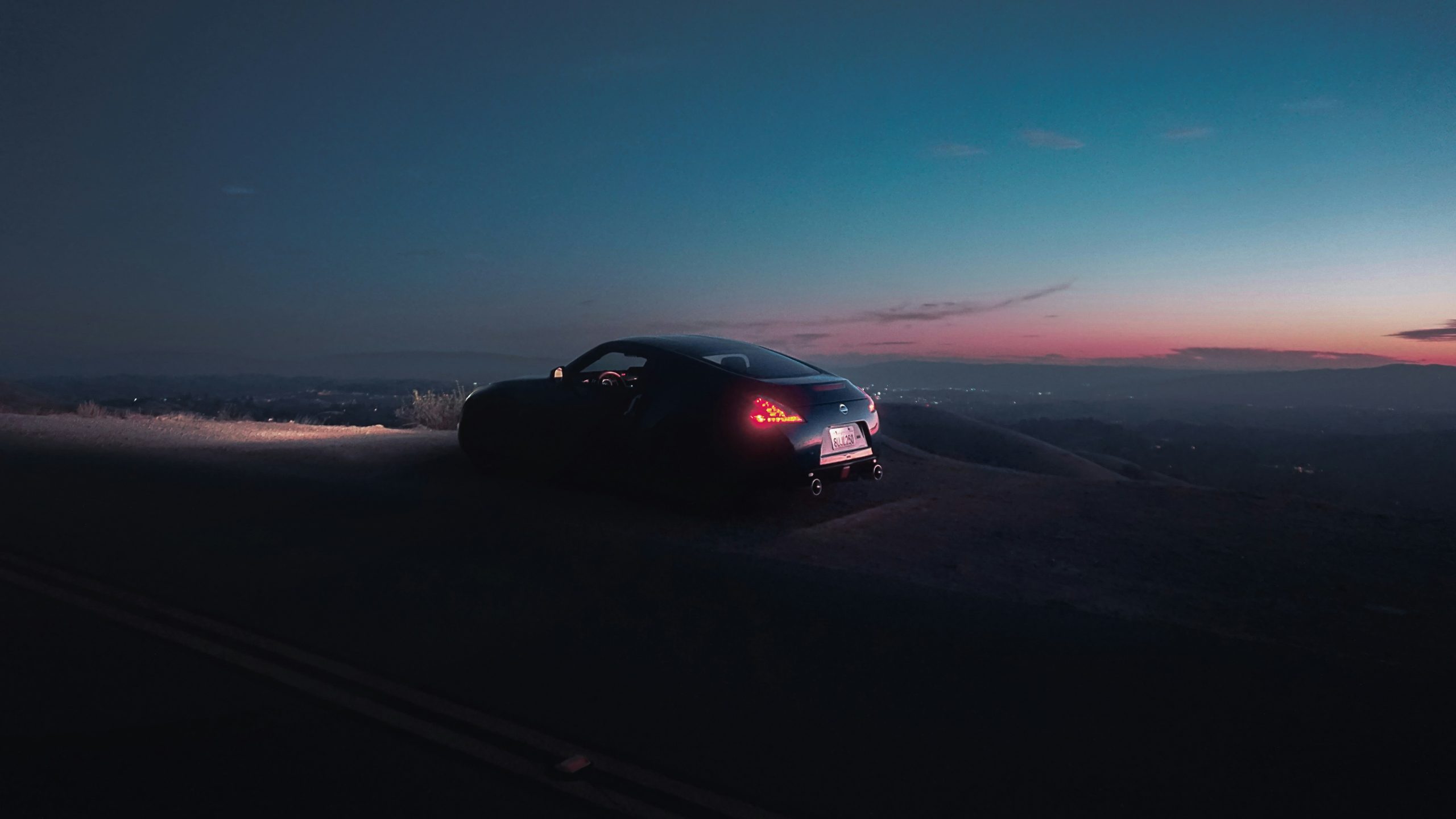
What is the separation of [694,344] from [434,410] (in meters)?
11.3

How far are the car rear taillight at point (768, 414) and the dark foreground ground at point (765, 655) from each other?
982 millimetres

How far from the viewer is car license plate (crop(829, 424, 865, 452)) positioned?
764 centimetres

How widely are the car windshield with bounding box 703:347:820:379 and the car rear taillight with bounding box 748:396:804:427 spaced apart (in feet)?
1.10

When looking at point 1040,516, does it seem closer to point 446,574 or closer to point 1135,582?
point 1135,582

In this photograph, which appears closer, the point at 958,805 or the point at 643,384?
the point at 958,805

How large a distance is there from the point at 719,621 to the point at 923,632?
1.16 m

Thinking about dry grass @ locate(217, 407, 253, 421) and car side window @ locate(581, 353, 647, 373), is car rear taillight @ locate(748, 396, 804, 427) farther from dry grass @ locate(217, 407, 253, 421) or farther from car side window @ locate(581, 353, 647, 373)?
dry grass @ locate(217, 407, 253, 421)

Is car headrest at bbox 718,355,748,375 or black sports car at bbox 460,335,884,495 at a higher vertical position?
car headrest at bbox 718,355,748,375

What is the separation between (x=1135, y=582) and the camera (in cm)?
611

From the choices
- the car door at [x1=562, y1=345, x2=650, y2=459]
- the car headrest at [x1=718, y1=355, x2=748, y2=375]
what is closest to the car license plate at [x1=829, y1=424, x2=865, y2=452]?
the car headrest at [x1=718, y1=355, x2=748, y2=375]

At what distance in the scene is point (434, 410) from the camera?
59.7 feet

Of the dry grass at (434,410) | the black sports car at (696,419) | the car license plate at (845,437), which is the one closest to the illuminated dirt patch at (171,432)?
the dry grass at (434,410)

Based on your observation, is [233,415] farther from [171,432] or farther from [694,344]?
[694,344]

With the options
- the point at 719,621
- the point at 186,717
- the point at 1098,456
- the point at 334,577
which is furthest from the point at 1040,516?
the point at 1098,456
